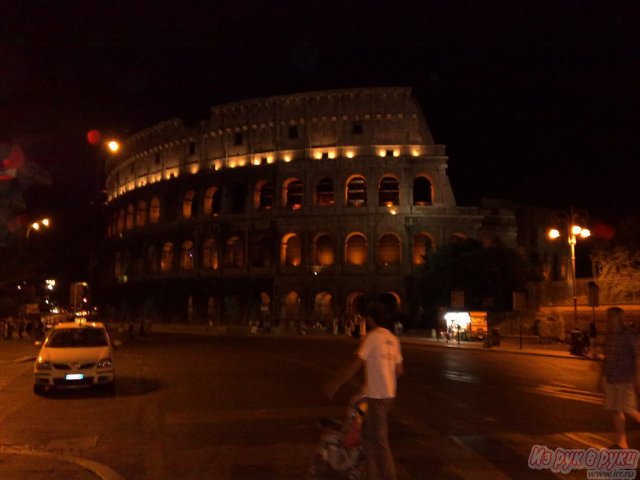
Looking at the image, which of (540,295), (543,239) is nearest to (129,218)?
(543,239)

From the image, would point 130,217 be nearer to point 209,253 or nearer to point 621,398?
point 209,253

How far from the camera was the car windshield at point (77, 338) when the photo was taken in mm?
15582

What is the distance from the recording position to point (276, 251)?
5922 cm

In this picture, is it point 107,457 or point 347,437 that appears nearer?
point 347,437

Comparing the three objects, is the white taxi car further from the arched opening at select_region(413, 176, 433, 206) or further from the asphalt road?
the arched opening at select_region(413, 176, 433, 206)

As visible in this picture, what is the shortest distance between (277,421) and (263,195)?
52494mm

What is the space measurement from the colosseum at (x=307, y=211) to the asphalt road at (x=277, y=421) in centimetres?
3752

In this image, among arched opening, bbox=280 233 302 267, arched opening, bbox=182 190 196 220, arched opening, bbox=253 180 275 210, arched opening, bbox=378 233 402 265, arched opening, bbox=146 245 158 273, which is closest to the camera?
arched opening, bbox=378 233 402 265

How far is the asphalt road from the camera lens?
25.8 feet

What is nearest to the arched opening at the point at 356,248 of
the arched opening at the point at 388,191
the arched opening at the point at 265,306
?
the arched opening at the point at 388,191

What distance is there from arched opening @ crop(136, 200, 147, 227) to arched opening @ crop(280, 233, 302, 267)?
1955 cm

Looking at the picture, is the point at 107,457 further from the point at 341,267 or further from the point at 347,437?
the point at 341,267

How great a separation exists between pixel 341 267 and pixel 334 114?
13.7m

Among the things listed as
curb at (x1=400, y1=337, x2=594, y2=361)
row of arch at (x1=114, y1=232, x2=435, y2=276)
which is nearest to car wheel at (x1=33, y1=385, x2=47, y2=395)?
curb at (x1=400, y1=337, x2=594, y2=361)
